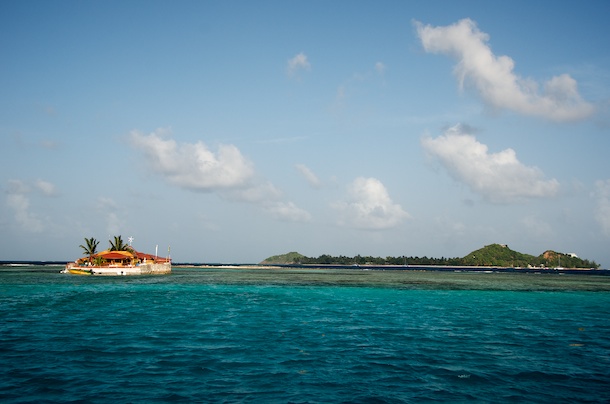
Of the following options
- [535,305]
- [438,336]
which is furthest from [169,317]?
[535,305]

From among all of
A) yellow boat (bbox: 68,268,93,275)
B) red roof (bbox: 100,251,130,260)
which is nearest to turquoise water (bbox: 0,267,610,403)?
yellow boat (bbox: 68,268,93,275)

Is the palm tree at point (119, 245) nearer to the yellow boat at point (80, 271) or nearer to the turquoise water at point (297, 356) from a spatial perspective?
the yellow boat at point (80, 271)

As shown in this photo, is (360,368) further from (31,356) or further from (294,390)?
(31,356)

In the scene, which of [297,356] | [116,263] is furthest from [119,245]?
[297,356]

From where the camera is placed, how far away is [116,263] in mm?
134375

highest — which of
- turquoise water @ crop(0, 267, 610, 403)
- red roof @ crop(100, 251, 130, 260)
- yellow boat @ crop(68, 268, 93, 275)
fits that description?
red roof @ crop(100, 251, 130, 260)

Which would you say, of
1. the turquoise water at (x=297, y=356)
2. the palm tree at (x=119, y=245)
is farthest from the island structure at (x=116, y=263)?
the turquoise water at (x=297, y=356)

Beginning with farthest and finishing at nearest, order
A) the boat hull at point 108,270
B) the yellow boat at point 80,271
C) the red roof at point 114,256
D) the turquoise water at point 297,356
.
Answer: the red roof at point 114,256
the yellow boat at point 80,271
the boat hull at point 108,270
the turquoise water at point 297,356

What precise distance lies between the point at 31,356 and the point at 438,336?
85.0ft

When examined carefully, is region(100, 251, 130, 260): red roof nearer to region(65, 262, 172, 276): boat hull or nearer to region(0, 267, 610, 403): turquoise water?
region(65, 262, 172, 276): boat hull

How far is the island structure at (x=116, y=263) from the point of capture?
114562 mm

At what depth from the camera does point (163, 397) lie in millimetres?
16016

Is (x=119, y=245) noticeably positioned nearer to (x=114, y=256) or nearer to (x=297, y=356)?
(x=114, y=256)

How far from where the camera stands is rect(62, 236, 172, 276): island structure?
115 meters
